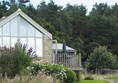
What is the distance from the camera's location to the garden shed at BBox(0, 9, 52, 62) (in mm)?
35500

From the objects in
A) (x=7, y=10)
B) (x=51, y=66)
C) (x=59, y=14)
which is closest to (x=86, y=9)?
(x=59, y=14)

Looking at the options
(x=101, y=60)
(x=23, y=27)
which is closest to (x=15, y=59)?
(x=23, y=27)

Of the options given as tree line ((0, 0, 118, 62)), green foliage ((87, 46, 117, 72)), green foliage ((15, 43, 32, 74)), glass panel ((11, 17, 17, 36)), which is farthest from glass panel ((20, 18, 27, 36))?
tree line ((0, 0, 118, 62))

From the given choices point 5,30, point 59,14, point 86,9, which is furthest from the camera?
point 86,9

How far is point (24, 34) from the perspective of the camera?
120ft

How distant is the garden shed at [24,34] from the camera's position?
35.5 m

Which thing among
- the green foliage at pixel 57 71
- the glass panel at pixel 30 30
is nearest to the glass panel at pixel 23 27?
the glass panel at pixel 30 30

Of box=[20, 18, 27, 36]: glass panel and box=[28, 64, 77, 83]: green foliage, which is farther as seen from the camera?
box=[20, 18, 27, 36]: glass panel

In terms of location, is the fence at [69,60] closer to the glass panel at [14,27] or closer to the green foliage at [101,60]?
the glass panel at [14,27]

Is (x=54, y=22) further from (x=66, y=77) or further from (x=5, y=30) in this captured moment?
(x=66, y=77)

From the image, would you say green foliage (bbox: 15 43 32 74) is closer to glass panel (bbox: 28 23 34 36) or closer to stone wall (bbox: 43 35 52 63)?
glass panel (bbox: 28 23 34 36)

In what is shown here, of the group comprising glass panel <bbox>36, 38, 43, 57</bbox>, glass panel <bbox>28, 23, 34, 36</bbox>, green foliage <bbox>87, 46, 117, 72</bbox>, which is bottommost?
green foliage <bbox>87, 46, 117, 72</bbox>

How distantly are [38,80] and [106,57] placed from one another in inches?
1883

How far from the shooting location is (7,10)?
84625 millimetres
